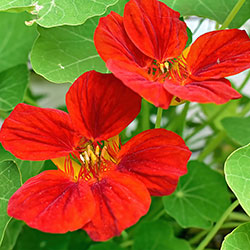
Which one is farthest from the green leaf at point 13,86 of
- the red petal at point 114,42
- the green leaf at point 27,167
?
the red petal at point 114,42

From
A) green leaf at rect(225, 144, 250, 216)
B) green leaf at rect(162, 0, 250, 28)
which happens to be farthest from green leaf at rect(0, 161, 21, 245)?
green leaf at rect(162, 0, 250, 28)

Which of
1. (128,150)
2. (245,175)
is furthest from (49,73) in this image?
(245,175)

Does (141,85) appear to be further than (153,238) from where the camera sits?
No

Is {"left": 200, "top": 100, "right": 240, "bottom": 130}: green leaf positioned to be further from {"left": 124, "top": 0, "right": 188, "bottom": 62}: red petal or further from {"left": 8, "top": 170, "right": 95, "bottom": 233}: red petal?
{"left": 8, "top": 170, "right": 95, "bottom": 233}: red petal

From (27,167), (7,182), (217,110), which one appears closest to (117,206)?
(7,182)

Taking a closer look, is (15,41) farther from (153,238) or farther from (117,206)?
(117,206)

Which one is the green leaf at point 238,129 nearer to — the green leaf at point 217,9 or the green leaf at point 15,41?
the green leaf at point 217,9
